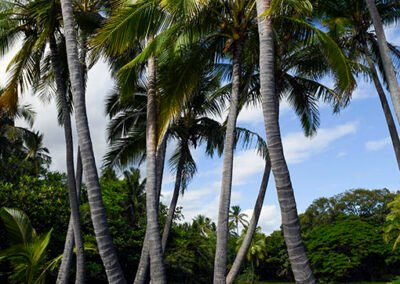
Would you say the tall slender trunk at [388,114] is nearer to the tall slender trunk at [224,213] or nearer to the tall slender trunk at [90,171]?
the tall slender trunk at [224,213]

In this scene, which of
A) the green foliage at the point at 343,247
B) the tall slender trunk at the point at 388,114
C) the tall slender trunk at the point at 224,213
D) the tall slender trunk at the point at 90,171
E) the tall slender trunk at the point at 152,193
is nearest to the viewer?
the tall slender trunk at the point at 90,171

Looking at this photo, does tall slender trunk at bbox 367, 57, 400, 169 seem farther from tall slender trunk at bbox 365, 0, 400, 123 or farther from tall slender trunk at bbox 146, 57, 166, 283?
tall slender trunk at bbox 146, 57, 166, 283

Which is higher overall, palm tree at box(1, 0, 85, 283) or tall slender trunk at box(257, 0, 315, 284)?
palm tree at box(1, 0, 85, 283)

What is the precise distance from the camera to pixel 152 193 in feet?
33.9

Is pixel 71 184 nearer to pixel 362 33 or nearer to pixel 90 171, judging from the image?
pixel 90 171

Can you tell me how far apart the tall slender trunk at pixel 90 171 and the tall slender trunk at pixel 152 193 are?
2.00 metres

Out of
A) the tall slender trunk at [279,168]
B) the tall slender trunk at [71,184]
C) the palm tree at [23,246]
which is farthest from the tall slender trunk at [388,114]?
the palm tree at [23,246]

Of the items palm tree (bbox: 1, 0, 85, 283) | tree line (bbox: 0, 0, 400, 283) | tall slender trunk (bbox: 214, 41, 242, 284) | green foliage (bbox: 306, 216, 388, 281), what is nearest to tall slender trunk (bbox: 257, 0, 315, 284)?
tree line (bbox: 0, 0, 400, 283)

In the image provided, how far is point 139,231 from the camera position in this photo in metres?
24.3

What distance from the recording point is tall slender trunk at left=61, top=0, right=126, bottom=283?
725 cm

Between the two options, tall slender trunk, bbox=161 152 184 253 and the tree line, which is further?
tall slender trunk, bbox=161 152 184 253

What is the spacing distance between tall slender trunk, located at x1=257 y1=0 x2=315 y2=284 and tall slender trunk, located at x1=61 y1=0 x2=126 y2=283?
9.45 ft

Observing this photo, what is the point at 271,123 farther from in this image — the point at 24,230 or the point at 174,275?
the point at 174,275

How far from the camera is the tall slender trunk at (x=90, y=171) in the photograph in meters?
7.25
